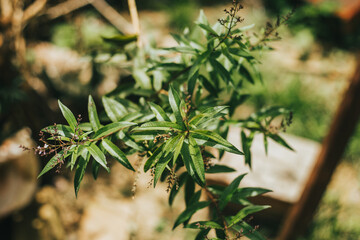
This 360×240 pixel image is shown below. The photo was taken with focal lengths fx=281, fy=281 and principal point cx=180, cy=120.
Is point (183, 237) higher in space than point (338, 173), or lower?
lower

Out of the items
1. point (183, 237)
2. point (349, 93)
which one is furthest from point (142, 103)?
point (183, 237)

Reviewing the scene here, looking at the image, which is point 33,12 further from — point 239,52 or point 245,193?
point 245,193

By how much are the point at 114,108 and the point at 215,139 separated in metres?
0.46

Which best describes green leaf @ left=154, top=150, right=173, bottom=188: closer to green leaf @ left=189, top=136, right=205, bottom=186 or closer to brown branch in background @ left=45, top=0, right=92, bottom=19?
green leaf @ left=189, top=136, right=205, bottom=186

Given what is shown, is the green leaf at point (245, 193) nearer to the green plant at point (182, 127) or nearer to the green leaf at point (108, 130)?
the green plant at point (182, 127)

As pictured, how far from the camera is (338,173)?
11.7 ft

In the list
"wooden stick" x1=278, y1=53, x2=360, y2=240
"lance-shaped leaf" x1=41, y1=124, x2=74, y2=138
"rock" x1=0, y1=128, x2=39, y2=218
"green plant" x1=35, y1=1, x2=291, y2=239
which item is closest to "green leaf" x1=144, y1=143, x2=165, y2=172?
"green plant" x1=35, y1=1, x2=291, y2=239

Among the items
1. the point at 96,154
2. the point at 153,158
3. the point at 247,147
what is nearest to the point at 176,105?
the point at 153,158

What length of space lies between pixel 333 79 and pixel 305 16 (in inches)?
69.4

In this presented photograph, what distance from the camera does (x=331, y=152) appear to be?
1765 mm

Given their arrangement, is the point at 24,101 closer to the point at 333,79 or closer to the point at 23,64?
the point at 23,64

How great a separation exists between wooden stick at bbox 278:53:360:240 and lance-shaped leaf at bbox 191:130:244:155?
117 centimetres

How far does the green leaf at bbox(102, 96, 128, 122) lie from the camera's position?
105 centimetres

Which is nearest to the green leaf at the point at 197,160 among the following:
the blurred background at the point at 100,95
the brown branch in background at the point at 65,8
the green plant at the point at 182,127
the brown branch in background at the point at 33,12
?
the green plant at the point at 182,127
